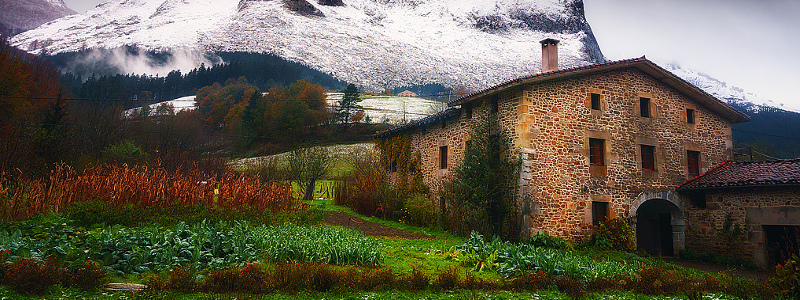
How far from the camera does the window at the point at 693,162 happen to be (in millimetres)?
17953

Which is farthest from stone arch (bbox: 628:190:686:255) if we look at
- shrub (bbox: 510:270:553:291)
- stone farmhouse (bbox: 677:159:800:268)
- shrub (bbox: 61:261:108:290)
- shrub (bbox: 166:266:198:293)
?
shrub (bbox: 61:261:108:290)

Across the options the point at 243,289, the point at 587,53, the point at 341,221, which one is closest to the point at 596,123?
Answer: the point at 341,221

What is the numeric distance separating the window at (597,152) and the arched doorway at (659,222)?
2.15 m

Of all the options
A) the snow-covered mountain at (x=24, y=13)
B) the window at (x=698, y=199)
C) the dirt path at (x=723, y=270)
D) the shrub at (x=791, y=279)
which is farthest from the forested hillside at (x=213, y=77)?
the shrub at (x=791, y=279)

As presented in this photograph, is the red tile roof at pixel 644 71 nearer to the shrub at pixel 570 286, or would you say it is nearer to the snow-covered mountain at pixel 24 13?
the shrub at pixel 570 286

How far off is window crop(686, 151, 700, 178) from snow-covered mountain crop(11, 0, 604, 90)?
304 ft

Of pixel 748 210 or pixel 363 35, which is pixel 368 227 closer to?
pixel 748 210

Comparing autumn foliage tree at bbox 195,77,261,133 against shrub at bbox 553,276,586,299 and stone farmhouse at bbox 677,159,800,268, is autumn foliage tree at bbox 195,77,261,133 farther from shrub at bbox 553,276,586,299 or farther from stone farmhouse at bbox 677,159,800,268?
shrub at bbox 553,276,586,299

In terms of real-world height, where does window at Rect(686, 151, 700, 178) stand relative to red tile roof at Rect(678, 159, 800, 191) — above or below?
above

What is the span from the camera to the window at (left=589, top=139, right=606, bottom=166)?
1592 cm

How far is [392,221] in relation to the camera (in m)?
18.7

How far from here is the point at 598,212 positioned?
617 inches

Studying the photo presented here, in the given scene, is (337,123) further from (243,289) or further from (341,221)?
(243,289)

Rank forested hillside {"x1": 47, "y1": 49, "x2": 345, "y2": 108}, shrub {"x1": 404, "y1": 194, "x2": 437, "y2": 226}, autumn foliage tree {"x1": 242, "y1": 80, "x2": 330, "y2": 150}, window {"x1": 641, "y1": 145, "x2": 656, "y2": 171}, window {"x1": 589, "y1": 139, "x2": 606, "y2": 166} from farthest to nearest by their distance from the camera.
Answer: forested hillside {"x1": 47, "y1": 49, "x2": 345, "y2": 108} → autumn foliage tree {"x1": 242, "y1": 80, "x2": 330, "y2": 150} → shrub {"x1": 404, "y1": 194, "x2": 437, "y2": 226} → window {"x1": 641, "y1": 145, "x2": 656, "y2": 171} → window {"x1": 589, "y1": 139, "x2": 606, "y2": 166}
